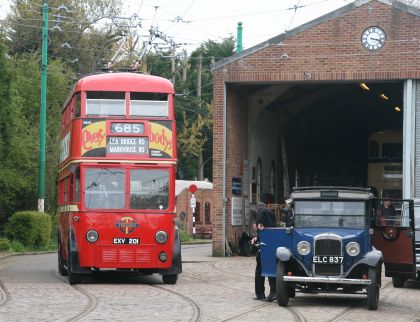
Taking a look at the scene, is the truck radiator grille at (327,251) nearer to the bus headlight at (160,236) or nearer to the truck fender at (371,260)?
the truck fender at (371,260)

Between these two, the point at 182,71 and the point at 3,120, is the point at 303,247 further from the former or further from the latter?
the point at 182,71

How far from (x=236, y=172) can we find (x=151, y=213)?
13.2 metres

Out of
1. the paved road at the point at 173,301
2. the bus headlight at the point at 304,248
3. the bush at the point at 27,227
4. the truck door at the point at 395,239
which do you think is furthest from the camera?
the bush at the point at 27,227

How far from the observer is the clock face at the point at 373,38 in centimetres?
3184

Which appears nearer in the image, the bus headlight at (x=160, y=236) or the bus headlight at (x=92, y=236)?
the bus headlight at (x=92, y=236)

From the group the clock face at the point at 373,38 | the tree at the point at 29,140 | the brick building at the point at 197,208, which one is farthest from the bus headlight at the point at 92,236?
the brick building at the point at 197,208

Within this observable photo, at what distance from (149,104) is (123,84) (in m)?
0.72

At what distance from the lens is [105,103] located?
2188 centimetres

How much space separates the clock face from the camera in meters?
31.8

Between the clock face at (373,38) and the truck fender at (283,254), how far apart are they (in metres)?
16.1

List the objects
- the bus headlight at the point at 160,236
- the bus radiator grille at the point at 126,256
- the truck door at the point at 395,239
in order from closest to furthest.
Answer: the truck door at the point at 395,239, the bus radiator grille at the point at 126,256, the bus headlight at the point at 160,236

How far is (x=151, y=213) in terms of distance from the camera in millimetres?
21516

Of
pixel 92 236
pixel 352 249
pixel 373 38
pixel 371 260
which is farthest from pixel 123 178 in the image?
pixel 373 38

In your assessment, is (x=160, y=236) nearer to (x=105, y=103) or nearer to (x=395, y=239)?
(x=105, y=103)
